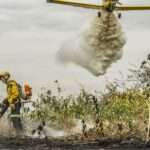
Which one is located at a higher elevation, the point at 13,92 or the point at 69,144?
the point at 13,92

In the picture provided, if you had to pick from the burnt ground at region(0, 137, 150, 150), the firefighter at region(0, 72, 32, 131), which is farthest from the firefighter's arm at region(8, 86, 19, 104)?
the burnt ground at region(0, 137, 150, 150)

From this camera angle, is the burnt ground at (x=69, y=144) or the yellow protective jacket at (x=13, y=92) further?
the yellow protective jacket at (x=13, y=92)

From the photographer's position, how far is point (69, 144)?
32688 millimetres

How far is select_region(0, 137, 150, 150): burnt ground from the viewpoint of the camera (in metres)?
31.6

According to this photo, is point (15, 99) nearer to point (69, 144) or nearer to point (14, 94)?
point (14, 94)

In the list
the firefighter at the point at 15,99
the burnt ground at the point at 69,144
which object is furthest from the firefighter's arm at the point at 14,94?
the burnt ground at the point at 69,144

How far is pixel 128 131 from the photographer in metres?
34.4

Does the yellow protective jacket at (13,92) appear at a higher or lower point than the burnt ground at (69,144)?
higher

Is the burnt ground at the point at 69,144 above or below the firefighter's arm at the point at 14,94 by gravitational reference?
below

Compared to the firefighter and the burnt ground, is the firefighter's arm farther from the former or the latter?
the burnt ground

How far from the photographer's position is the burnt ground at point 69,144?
31.6m

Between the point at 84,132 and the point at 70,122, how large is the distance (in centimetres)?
139

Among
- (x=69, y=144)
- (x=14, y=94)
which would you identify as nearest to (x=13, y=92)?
(x=14, y=94)

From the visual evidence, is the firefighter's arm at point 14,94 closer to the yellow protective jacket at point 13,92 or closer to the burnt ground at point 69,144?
the yellow protective jacket at point 13,92
